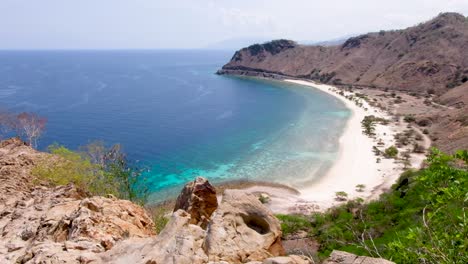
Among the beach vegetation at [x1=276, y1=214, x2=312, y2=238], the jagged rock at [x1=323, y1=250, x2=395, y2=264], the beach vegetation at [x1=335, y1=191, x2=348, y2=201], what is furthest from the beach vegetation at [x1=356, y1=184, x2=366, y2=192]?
the jagged rock at [x1=323, y1=250, x2=395, y2=264]

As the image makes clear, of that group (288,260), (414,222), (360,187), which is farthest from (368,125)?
(288,260)

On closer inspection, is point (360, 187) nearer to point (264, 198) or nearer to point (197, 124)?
point (264, 198)

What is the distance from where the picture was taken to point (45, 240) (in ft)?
60.4

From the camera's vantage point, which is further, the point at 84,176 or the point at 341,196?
the point at 341,196

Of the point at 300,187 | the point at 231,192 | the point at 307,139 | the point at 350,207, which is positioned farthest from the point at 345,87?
the point at 231,192

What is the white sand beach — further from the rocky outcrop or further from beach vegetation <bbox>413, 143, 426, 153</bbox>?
the rocky outcrop

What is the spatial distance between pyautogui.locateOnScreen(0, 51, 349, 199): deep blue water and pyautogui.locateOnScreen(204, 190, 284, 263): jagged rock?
42.0m

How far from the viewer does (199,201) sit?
21.3m

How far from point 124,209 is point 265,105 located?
11021 cm

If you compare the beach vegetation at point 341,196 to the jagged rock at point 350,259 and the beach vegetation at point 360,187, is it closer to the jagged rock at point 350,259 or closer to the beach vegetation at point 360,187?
the beach vegetation at point 360,187

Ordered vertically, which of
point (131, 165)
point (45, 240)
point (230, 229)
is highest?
point (230, 229)

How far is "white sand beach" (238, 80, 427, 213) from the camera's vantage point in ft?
166

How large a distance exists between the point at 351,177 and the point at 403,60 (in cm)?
→ 11618

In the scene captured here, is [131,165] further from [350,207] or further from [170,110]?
[170,110]
